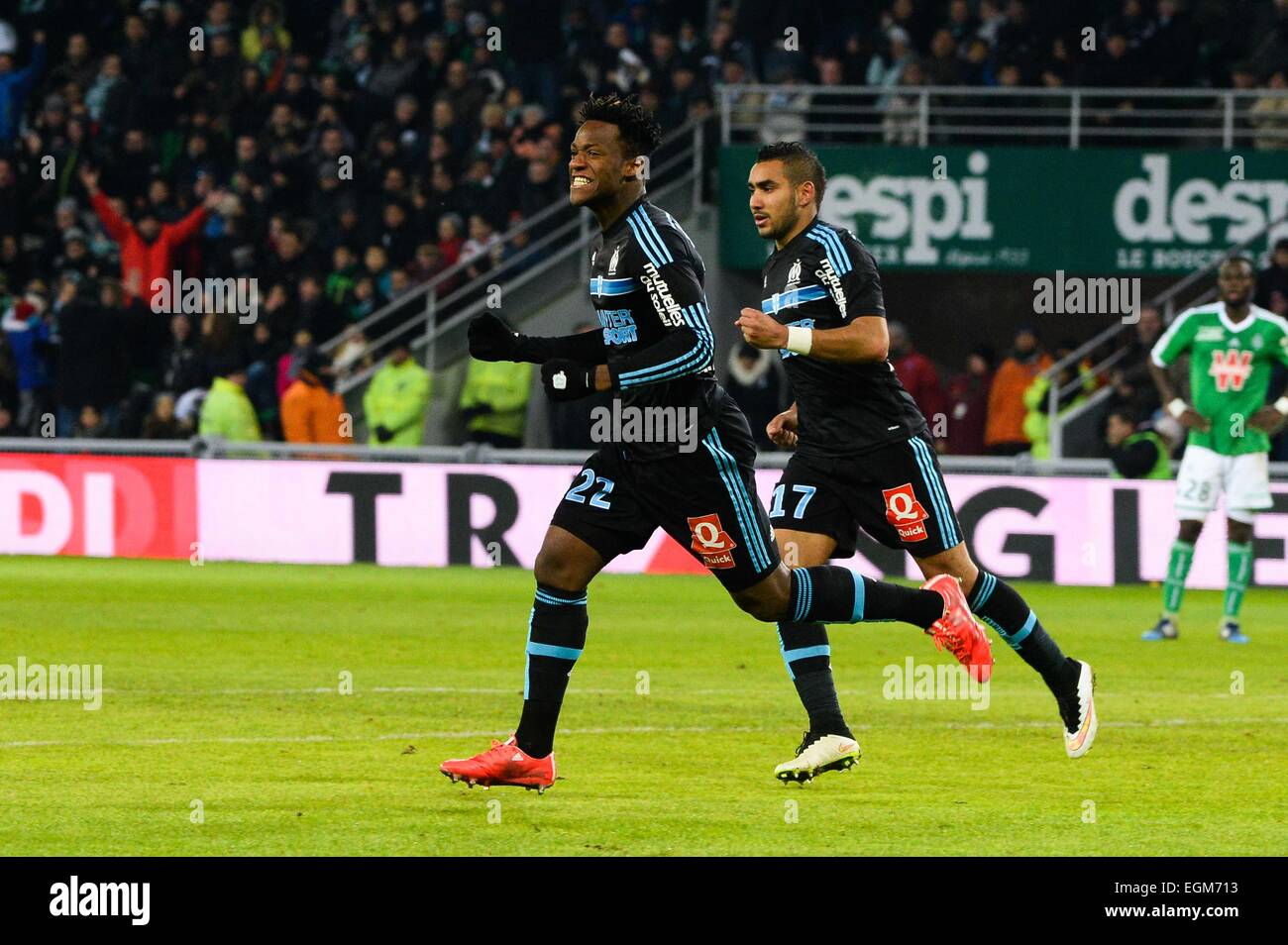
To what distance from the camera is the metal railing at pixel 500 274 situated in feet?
70.1

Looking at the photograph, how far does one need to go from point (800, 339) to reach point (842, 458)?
78 cm

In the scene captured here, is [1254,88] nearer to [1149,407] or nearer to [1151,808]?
[1149,407]

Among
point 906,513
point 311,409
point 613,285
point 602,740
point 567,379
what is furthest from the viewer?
point 311,409

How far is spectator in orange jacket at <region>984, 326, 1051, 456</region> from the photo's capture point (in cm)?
1922

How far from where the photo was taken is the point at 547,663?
7.60 meters

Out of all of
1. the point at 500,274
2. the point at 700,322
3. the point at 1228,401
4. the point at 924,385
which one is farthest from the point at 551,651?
the point at 500,274

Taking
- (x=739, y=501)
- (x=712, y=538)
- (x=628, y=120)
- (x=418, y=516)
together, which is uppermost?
(x=628, y=120)

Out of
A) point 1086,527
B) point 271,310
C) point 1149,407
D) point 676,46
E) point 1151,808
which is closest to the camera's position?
point 1151,808

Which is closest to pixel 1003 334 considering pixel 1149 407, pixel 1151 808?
pixel 1149 407

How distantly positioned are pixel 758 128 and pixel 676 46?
4.75 ft

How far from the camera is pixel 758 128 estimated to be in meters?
21.9

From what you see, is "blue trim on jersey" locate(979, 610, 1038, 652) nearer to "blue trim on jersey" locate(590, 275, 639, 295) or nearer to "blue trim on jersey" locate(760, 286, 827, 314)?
"blue trim on jersey" locate(760, 286, 827, 314)

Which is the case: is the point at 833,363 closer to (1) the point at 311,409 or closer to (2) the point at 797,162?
(2) the point at 797,162

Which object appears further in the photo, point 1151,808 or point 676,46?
point 676,46
